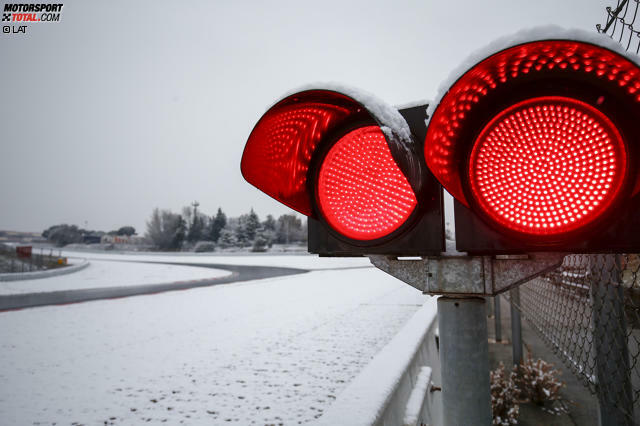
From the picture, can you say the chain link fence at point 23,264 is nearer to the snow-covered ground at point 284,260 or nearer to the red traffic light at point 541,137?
the snow-covered ground at point 284,260

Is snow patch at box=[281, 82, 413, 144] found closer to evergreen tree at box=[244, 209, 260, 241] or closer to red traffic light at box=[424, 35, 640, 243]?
red traffic light at box=[424, 35, 640, 243]

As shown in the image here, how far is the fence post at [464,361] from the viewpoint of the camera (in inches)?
34.4

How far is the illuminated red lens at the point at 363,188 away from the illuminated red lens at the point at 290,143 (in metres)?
Answer: 0.09

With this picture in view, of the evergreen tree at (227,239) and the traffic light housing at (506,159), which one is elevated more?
the traffic light housing at (506,159)

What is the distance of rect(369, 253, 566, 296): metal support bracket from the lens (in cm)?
80

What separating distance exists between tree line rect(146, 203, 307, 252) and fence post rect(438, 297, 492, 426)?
5502 cm

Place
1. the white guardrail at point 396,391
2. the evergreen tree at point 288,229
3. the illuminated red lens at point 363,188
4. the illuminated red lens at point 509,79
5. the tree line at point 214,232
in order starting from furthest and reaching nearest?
the evergreen tree at point 288,229 < the tree line at point 214,232 < the white guardrail at point 396,391 < the illuminated red lens at point 363,188 < the illuminated red lens at point 509,79

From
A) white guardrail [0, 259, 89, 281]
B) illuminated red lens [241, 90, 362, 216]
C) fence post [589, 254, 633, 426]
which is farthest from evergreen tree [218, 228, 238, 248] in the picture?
illuminated red lens [241, 90, 362, 216]

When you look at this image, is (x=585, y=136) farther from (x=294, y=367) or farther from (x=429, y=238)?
(x=294, y=367)

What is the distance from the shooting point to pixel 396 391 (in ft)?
7.72

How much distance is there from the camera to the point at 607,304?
1.59 m

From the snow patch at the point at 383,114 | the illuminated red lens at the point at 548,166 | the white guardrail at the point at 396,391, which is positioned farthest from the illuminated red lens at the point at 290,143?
the white guardrail at the point at 396,391

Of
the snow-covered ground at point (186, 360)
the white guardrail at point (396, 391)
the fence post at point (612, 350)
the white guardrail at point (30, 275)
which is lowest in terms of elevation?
the white guardrail at point (30, 275)

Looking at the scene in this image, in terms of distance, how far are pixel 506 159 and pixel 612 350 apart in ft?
4.67
